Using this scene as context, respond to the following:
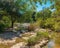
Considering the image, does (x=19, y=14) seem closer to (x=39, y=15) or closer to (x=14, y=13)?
(x=14, y=13)

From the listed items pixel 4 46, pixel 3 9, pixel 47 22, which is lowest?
pixel 4 46

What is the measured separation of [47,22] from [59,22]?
1.75 feet

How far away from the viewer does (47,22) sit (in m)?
8.30

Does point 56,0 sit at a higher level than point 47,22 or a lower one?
higher

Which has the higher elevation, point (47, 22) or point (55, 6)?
point (55, 6)

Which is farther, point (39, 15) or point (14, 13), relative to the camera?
point (14, 13)

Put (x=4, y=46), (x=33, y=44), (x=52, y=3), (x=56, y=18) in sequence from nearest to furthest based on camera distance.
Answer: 1. (x=52, y=3)
2. (x=56, y=18)
3. (x=33, y=44)
4. (x=4, y=46)

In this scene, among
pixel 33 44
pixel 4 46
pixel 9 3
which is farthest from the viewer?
pixel 9 3

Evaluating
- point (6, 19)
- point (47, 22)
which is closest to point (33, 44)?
point (47, 22)

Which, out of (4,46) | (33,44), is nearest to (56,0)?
(33,44)

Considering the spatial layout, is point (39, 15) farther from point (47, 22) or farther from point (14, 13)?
point (14, 13)

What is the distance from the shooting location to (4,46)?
73.4 ft

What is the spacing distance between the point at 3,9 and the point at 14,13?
2.24 meters

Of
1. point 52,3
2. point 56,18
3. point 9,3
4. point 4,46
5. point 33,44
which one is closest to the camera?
point 52,3
